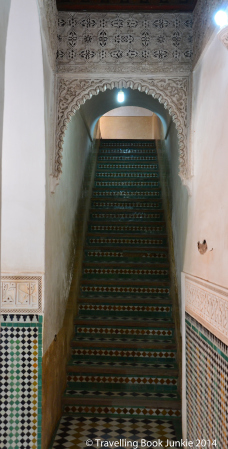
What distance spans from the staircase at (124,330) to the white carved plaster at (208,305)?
4.80 ft

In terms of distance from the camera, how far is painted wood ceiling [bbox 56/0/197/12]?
3926mm

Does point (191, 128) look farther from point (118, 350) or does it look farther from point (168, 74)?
point (118, 350)

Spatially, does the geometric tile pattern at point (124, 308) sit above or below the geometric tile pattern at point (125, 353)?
above

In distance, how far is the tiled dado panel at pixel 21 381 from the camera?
12.2 feet

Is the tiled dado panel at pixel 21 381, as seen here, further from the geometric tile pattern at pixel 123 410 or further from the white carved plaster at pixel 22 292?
the geometric tile pattern at pixel 123 410

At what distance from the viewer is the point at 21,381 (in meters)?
3.77

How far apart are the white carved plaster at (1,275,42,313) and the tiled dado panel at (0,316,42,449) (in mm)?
71

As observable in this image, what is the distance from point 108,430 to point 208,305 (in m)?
2.11

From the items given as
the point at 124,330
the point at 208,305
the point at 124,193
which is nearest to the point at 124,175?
the point at 124,193

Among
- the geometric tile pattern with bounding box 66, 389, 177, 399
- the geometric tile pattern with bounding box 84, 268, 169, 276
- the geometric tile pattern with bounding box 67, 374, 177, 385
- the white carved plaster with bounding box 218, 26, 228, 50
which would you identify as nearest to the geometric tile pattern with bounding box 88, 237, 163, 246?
the geometric tile pattern with bounding box 84, 268, 169, 276

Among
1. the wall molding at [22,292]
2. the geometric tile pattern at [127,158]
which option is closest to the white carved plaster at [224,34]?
the wall molding at [22,292]

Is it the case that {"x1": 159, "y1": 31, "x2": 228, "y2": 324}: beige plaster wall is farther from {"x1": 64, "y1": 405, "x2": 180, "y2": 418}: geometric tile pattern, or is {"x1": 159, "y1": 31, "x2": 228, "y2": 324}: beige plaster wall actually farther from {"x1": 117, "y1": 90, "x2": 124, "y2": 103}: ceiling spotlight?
{"x1": 117, "y1": 90, "x2": 124, "y2": 103}: ceiling spotlight

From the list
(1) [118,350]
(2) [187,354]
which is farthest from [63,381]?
(2) [187,354]

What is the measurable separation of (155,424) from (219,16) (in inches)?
153
